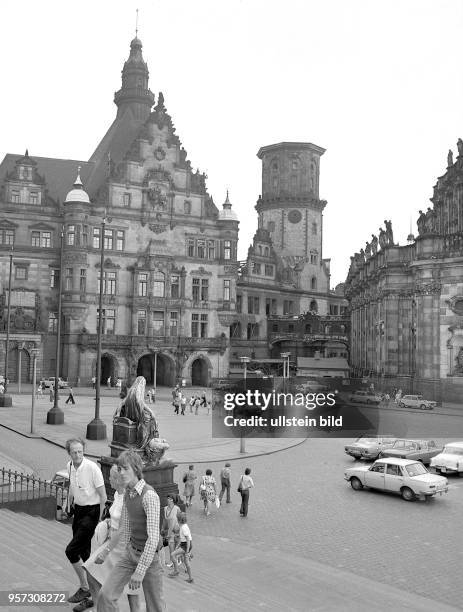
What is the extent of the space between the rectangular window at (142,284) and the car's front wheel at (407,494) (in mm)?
48465

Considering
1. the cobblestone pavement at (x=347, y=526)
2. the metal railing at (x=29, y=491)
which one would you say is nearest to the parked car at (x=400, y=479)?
the cobblestone pavement at (x=347, y=526)

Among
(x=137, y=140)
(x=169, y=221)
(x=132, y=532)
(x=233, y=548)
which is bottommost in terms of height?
(x=233, y=548)

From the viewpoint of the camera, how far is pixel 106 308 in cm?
6575

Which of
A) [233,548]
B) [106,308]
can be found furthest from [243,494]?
[106,308]

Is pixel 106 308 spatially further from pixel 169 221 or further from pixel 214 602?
pixel 214 602

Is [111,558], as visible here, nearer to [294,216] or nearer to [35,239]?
[35,239]

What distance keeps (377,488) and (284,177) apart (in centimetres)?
8512

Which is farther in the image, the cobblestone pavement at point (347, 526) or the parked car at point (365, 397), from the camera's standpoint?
the parked car at point (365, 397)

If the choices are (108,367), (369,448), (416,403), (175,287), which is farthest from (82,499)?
(175,287)

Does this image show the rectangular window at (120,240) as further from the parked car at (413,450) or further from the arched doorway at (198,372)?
the parked car at (413,450)

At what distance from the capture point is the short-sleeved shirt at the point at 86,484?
949 cm

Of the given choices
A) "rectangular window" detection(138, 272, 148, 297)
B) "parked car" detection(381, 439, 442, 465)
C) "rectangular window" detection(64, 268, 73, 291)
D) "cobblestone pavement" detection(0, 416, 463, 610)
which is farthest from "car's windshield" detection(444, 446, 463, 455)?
"rectangular window" detection(64, 268, 73, 291)

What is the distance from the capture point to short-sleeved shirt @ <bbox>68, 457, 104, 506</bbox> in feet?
31.1

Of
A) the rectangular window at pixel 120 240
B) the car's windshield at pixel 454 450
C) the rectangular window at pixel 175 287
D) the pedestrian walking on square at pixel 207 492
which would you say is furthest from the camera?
the rectangular window at pixel 175 287
